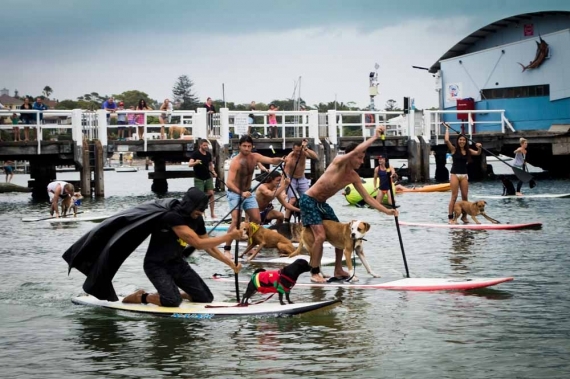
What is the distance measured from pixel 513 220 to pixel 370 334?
541 inches

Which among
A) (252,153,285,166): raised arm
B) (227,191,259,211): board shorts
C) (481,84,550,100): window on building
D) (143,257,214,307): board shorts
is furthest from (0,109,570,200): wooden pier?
(143,257,214,307): board shorts

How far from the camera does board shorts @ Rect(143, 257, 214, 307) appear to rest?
A: 10391 mm

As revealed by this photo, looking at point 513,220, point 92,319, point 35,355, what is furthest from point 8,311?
point 513,220

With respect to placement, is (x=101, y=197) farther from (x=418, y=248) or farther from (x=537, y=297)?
(x=537, y=297)

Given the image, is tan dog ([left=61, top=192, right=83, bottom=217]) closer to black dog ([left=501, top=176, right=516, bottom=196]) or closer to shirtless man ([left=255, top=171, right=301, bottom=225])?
shirtless man ([left=255, top=171, right=301, bottom=225])

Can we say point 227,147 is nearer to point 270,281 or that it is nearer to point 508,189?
point 508,189

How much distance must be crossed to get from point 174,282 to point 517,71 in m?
40.0

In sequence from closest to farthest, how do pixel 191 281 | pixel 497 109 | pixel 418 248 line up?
pixel 191 281
pixel 418 248
pixel 497 109

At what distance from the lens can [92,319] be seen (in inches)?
431

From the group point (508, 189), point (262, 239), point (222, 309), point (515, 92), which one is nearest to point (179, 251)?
point (222, 309)

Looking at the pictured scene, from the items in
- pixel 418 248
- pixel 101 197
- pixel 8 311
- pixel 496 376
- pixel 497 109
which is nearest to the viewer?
pixel 496 376

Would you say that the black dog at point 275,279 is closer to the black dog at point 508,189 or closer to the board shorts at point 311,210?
the board shorts at point 311,210

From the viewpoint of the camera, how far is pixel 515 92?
156ft

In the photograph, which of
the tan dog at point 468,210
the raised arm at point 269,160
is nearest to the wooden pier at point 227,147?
A: the tan dog at point 468,210
